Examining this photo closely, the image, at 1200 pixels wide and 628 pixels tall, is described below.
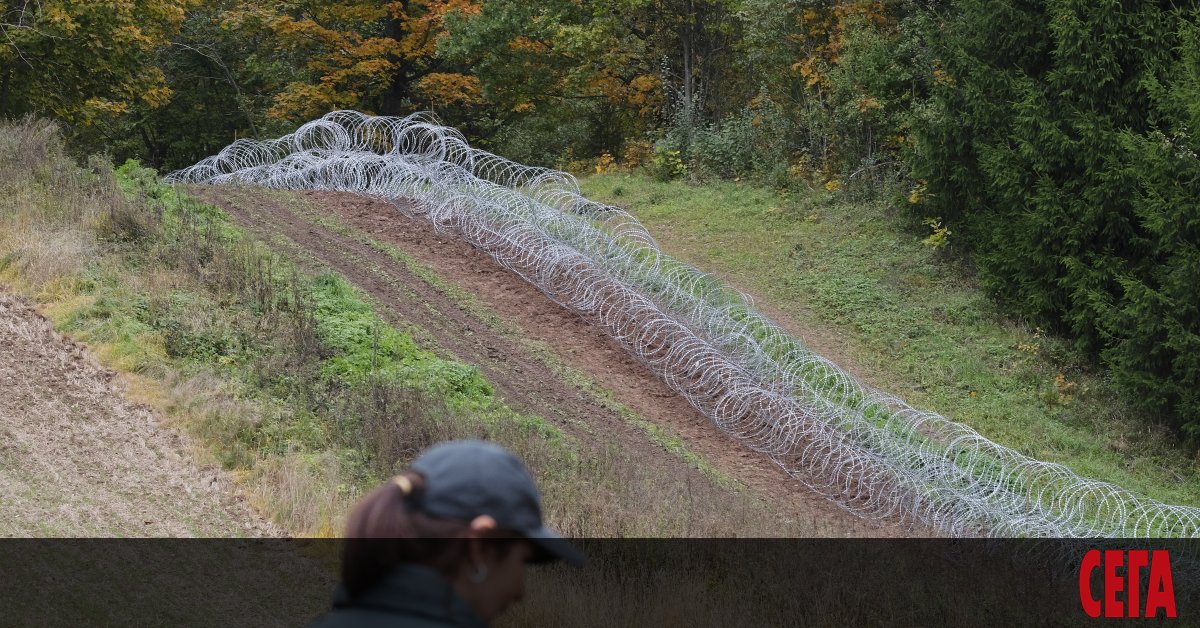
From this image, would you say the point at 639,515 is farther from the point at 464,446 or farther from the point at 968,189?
→ the point at 968,189

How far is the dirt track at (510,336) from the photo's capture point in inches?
548

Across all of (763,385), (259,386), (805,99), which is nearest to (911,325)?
(763,385)

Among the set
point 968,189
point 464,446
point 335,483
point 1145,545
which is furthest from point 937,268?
point 464,446

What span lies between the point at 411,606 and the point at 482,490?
0.78 feet

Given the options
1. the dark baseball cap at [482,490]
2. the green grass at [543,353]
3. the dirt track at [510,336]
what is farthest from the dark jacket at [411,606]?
the green grass at [543,353]

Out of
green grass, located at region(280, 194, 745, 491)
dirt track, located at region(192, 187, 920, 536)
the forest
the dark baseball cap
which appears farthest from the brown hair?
the forest

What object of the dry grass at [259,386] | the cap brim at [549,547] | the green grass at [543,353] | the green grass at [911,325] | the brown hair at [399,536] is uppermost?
the brown hair at [399,536]

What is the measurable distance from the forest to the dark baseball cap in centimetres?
1472

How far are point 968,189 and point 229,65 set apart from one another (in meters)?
20.4

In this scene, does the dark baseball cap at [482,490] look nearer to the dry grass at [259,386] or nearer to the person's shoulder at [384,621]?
the person's shoulder at [384,621]

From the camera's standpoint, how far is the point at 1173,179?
15008 millimetres

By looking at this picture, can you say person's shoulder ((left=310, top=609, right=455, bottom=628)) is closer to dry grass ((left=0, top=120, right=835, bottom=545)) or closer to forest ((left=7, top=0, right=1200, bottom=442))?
dry grass ((left=0, top=120, right=835, bottom=545))

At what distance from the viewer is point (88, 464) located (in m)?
9.40

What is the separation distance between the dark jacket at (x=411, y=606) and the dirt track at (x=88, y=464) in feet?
22.7
